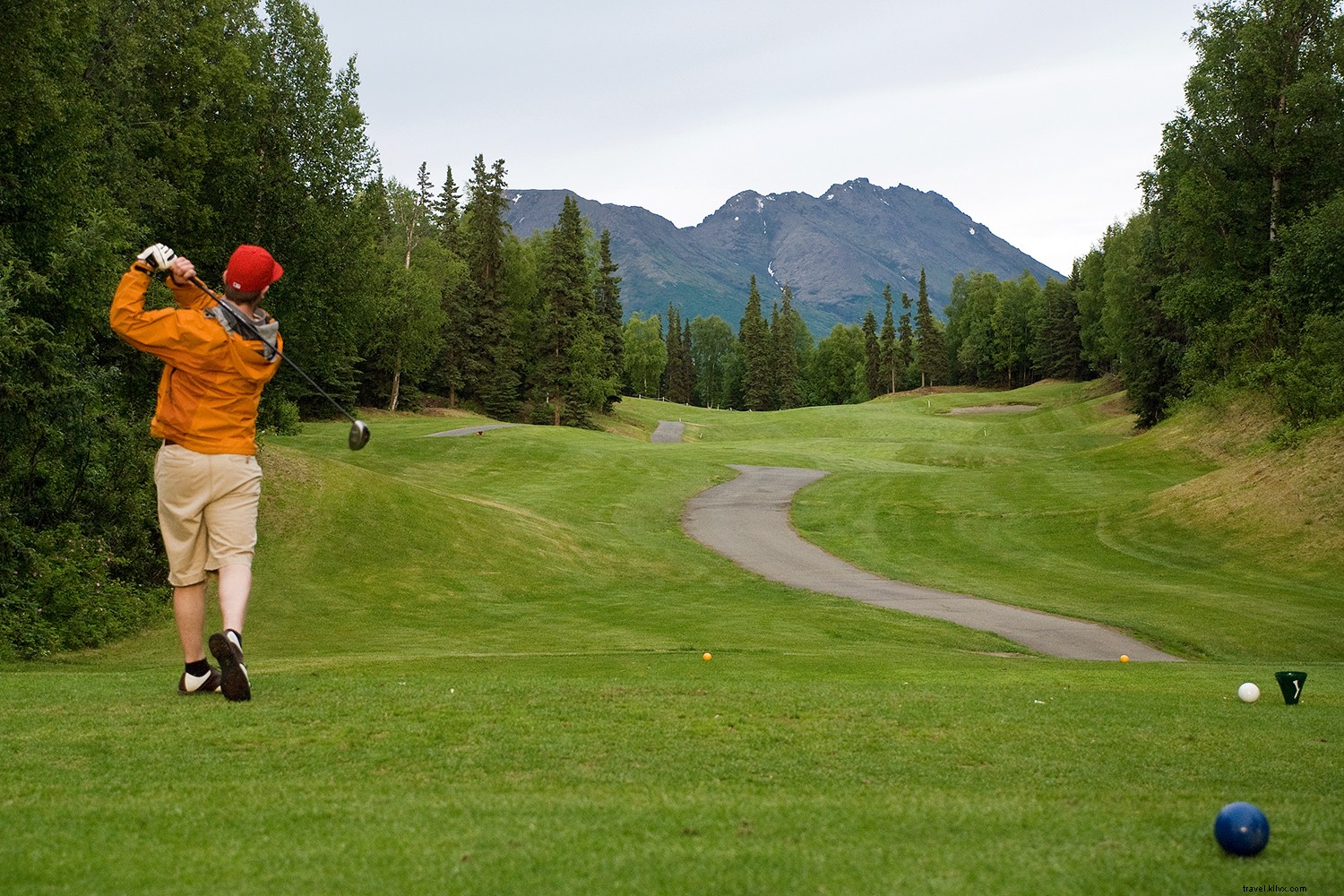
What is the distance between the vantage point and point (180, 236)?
25328 mm

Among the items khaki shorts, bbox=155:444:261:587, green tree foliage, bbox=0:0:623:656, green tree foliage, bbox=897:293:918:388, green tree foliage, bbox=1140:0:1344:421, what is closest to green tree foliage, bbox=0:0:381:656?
green tree foliage, bbox=0:0:623:656

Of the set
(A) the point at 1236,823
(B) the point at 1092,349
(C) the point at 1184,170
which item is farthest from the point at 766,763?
(B) the point at 1092,349

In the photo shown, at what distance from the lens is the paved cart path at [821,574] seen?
58.6 feet

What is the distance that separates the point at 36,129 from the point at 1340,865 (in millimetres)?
18993

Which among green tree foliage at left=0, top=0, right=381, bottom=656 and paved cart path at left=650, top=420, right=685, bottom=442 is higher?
green tree foliage at left=0, top=0, right=381, bottom=656

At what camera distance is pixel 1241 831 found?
3.71 m

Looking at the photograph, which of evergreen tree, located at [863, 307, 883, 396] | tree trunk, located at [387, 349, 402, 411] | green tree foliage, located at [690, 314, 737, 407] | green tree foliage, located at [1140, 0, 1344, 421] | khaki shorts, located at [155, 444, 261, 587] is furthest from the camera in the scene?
green tree foliage, located at [690, 314, 737, 407]

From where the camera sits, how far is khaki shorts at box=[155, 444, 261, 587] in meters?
7.10

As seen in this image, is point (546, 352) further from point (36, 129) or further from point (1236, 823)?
point (1236, 823)

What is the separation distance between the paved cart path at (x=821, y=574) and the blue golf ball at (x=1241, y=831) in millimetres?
12505

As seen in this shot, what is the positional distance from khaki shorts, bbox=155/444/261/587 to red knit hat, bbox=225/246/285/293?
3.88 feet

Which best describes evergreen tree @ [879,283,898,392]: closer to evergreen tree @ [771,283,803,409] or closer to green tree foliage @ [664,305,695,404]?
evergreen tree @ [771,283,803,409]

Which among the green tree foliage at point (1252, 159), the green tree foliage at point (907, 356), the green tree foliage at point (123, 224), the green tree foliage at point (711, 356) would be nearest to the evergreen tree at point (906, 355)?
the green tree foliage at point (907, 356)

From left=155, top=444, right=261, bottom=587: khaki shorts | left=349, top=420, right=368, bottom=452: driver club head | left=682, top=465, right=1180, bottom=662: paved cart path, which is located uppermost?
left=349, top=420, right=368, bottom=452: driver club head
